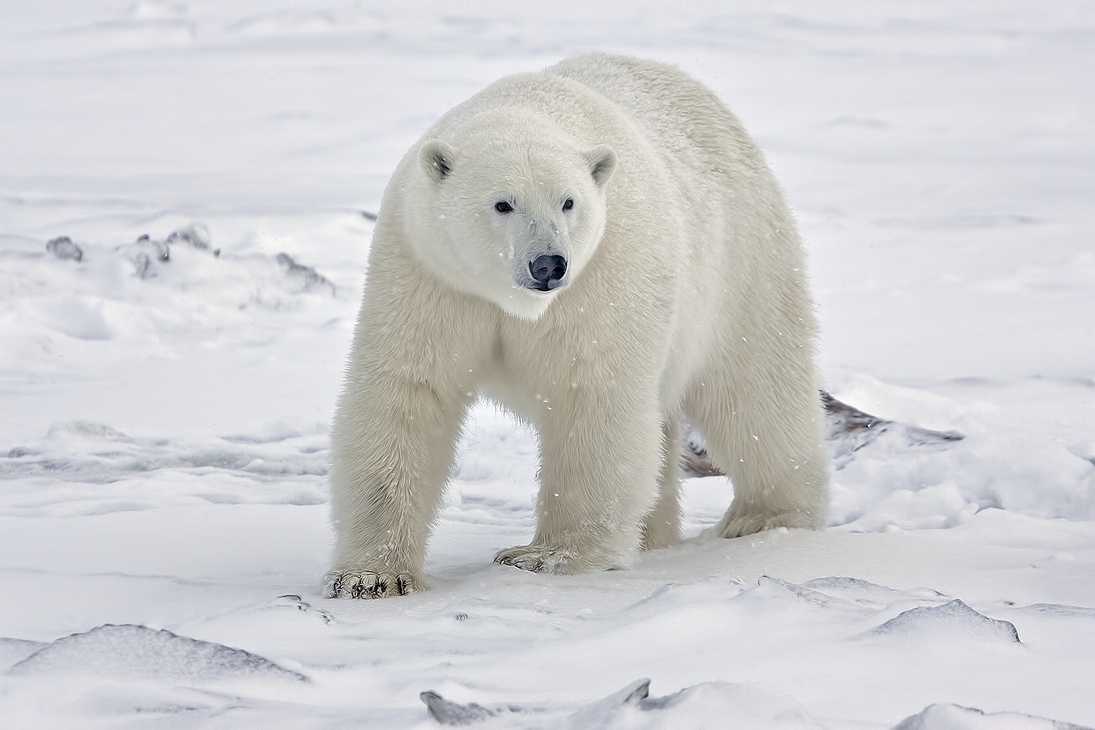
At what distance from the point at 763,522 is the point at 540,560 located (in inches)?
58.8

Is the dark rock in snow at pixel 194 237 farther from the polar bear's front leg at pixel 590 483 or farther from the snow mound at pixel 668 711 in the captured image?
the snow mound at pixel 668 711

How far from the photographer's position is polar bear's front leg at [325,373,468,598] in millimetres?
3701

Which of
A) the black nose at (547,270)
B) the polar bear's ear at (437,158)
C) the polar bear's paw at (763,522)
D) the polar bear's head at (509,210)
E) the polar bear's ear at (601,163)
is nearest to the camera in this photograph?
the black nose at (547,270)

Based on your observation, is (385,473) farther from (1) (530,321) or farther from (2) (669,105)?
(2) (669,105)

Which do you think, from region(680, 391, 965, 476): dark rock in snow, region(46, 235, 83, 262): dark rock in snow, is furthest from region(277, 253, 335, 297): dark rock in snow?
region(680, 391, 965, 476): dark rock in snow

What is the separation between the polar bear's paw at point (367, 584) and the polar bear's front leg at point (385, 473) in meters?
0.01

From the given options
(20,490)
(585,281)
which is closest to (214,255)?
(20,490)

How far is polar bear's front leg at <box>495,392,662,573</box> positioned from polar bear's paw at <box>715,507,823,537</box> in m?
1.09

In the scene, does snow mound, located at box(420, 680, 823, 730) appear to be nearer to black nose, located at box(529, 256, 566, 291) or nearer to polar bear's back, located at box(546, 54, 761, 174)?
black nose, located at box(529, 256, 566, 291)

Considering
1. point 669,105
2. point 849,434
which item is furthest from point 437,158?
point 849,434

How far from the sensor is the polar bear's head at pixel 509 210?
337 cm

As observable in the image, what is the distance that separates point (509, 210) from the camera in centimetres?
344

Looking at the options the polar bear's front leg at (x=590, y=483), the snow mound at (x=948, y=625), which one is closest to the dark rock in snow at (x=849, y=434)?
the polar bear's front leg at (x=590, y=483)

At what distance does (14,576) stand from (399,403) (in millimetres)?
1269
